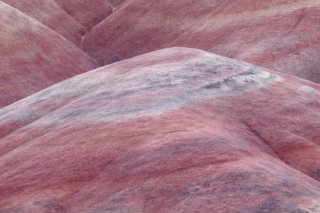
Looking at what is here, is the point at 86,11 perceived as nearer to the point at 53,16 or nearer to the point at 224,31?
the point at 53,16

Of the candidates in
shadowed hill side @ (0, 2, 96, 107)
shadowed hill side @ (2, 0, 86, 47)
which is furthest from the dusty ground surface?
shadowed hill side @ (2, 0, 86, 47)

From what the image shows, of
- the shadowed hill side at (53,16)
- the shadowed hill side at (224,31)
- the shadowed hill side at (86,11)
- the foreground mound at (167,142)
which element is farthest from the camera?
the shadowed hill side at (86,11)

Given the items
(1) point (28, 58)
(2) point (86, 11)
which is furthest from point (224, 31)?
(2) point (86, 11)

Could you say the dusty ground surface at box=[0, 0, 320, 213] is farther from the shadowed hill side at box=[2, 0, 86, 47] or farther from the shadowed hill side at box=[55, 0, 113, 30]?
the shadowed hill side at box=[55, 0, 113, 30]

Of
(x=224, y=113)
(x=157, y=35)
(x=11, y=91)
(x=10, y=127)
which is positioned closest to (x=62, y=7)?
(x=157, y=35)

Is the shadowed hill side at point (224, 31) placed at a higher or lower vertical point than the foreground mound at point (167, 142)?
lower

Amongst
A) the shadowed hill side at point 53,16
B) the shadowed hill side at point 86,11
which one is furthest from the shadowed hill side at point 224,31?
the shadowed hill side at point 86,11

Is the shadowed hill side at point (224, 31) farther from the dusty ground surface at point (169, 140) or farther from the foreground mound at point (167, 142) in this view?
the foreground mound at point (167, 142)

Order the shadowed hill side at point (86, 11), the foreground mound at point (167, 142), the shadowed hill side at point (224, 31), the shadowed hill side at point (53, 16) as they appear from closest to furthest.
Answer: the foreground mound at point (167, 142), the shadowed hill side at point (224, 31), the shadowed hill side at point (53, 16), the shadowed hill side at point (86, 11)
